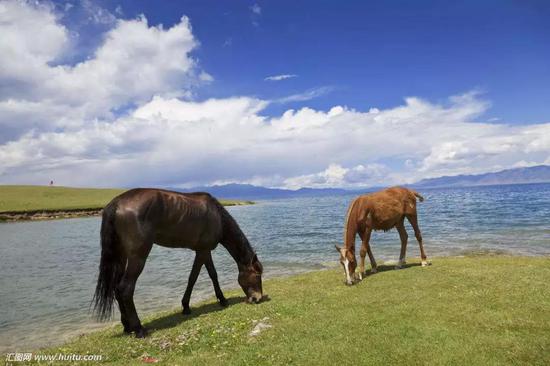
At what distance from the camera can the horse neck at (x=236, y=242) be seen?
13102 millimetres

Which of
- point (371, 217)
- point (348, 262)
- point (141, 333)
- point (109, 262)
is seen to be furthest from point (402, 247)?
point (109, 262)

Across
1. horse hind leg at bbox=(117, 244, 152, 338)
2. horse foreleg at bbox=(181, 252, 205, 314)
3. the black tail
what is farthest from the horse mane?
the black tail

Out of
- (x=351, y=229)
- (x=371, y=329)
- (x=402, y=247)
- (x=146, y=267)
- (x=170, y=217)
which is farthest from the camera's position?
(x=146, y=267)

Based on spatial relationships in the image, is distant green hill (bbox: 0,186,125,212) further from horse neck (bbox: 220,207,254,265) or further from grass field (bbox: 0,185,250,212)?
horse neck (bbox: 220,207,254,265)

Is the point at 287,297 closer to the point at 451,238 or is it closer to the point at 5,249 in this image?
the point at 451,238

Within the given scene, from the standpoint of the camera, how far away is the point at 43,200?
11181cm

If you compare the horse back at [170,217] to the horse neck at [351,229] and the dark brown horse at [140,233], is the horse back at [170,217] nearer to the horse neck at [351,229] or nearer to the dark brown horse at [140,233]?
the dark brown horse at [140,233]

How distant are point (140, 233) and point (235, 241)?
3886mm

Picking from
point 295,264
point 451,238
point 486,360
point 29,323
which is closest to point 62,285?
point 29,323

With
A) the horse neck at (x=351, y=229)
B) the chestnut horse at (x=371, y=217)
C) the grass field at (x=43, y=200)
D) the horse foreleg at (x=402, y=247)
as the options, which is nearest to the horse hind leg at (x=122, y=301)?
the chestnut horse at (x=371, y=217)

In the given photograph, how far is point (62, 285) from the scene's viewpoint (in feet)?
71.9

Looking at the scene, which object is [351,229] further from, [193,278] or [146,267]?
[146,267]

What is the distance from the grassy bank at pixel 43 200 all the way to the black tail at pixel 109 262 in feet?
305

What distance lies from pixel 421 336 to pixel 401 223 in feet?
33.0
